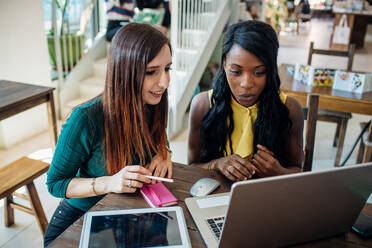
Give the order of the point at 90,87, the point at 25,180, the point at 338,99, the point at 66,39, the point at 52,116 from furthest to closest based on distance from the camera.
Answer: the point at 90,87 < the point at 66,39 < the point at 338,99 < the point at 52,116 < the point at 25,180

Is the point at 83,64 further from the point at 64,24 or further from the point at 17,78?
the point at 17,78

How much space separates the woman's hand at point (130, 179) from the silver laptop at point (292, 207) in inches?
11.1

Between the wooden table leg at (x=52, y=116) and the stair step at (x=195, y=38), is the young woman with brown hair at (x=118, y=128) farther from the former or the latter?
the stair step at (x=195, y=38)

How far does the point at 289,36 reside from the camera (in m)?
10.1

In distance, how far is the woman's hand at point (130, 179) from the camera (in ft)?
3.35

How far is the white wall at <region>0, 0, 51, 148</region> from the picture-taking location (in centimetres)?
300

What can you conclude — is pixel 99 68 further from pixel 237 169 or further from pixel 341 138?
pixel 237 169

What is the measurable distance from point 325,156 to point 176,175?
2381 mm

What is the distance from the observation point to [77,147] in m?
1.13

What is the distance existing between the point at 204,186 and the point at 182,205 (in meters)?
0.12

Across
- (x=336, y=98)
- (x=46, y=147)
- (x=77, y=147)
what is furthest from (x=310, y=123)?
(x=46, y=147)

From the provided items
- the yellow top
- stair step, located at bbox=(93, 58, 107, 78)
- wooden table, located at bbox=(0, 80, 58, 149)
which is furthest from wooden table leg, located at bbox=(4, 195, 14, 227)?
stair step, located at bbox=(93, 58, 107, 78)

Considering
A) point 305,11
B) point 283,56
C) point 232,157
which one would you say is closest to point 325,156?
point 232,157

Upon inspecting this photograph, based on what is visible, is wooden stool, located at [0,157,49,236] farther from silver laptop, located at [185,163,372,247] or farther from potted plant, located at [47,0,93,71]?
potted plant, located at [47,0,93,71]
